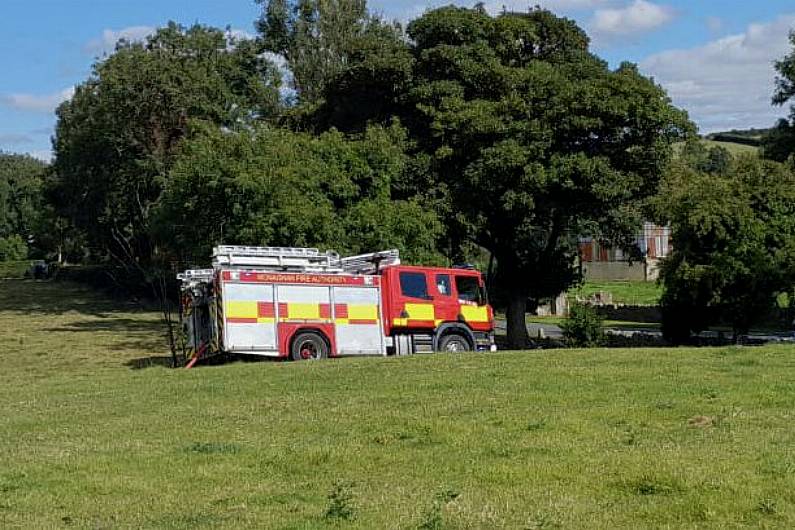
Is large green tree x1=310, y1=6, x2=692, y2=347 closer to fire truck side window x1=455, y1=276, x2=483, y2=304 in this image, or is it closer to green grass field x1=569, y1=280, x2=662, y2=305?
fire truck side window x1=455, y1=276, x2=483, y2=304

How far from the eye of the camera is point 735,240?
35812mm

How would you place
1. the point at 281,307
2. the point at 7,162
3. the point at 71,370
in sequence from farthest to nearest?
the point at 7,162
the point at 71,370
the point at 281,307

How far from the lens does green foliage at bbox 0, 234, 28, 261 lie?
131m

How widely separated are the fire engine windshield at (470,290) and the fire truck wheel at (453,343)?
98cm

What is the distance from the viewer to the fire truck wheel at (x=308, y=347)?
2570 centimetres

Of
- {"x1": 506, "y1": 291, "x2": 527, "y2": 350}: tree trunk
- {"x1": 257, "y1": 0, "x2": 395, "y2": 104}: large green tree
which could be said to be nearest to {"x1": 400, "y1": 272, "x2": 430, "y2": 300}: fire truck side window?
{"x1": 506, "y1": 291, "x2": 527, "y2": 350}: tree trunk

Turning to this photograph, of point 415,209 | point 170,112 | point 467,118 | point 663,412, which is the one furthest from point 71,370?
point 170,112

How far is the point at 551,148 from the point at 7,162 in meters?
151

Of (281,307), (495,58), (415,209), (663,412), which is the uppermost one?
(495,58)

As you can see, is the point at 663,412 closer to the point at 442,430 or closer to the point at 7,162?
the point at 442,430

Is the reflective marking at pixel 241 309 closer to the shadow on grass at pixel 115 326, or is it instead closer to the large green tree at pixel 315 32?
the shadow on grass at pixel 115 326

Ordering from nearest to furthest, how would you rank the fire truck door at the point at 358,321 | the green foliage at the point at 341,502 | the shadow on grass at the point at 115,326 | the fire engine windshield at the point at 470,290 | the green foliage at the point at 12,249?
the green foliage at the point at 341,502 → the fire truck door at the point at 358,321 → the fire engine windshield at the point at 470,290 → the shadow on grass at the point at 115,326 → the green foliage at the point at 12,249

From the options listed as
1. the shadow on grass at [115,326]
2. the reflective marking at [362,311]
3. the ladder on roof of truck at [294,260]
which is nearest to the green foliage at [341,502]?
the ladder on roof of truck at [294,260]

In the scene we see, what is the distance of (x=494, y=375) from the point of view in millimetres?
18047
